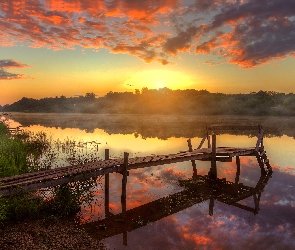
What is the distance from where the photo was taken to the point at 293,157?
23.5 metres

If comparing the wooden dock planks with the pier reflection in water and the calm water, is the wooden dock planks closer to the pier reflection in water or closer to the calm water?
the pier reflection in water

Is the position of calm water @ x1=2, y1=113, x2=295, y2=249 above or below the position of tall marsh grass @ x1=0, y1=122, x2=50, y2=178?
below

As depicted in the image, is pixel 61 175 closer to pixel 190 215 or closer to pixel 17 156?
pixel 17 156

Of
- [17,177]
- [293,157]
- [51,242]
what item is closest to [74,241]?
[51,242]

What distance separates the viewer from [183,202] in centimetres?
1237

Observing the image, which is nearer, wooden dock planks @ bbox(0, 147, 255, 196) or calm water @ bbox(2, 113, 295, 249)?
wooden dock planks @ bbox(0, 147, 255, 196)

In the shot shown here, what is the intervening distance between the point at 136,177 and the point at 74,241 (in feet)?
28.3

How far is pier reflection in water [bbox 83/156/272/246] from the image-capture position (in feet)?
31.5

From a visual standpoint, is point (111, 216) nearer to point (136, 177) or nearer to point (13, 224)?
point (13, 224)

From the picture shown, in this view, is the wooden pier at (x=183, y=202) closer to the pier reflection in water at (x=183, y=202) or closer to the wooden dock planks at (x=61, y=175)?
the pier reflection in water at (x=183, y=202)

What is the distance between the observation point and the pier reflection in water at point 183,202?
961 centimetres

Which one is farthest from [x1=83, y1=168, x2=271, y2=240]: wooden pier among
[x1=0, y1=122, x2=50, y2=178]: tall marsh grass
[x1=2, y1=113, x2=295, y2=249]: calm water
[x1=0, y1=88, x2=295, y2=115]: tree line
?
[x1=0, y1=88, x2=295, y2=115]: tree line

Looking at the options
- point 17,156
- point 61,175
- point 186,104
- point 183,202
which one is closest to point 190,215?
point 183,202

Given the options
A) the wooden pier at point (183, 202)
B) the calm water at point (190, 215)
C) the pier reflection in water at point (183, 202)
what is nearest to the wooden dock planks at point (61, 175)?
the pier reflection in water at point (183, 202)
